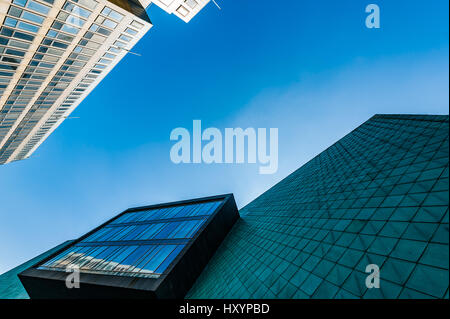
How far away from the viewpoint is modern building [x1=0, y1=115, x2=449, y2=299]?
8.39 metres

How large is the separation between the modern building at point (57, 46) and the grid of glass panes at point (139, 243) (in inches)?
1380

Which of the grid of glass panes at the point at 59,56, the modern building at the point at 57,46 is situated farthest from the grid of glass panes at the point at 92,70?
the grid of glass panes at the point at 59,56

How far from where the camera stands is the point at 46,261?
96.3 ft

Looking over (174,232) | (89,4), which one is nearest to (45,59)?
(89,4)

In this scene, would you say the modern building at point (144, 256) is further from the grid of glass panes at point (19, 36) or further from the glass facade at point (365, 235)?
the grid of glass panes at point (19, 36)

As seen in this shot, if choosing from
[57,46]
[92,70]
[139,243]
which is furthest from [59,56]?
[139,243]

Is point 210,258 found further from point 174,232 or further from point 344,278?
point 344,278

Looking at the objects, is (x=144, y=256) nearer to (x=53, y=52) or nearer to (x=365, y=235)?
(x=365, y=235)

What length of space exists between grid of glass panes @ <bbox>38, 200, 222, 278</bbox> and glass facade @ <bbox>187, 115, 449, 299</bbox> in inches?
204

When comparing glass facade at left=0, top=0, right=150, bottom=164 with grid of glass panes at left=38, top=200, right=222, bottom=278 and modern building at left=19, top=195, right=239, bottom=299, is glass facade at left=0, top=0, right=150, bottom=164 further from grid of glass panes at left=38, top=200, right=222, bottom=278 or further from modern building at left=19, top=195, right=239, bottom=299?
grid of glass panes at left=38, top=200, right=222, bottom=278

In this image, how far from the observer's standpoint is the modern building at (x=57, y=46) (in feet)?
98.6

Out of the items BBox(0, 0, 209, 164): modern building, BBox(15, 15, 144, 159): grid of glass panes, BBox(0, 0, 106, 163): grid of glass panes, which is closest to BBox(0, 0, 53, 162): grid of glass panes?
BBox(0, 0, 209, 164): modern building

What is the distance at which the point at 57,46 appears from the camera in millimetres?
36469

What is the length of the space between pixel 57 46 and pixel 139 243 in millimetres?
40064
